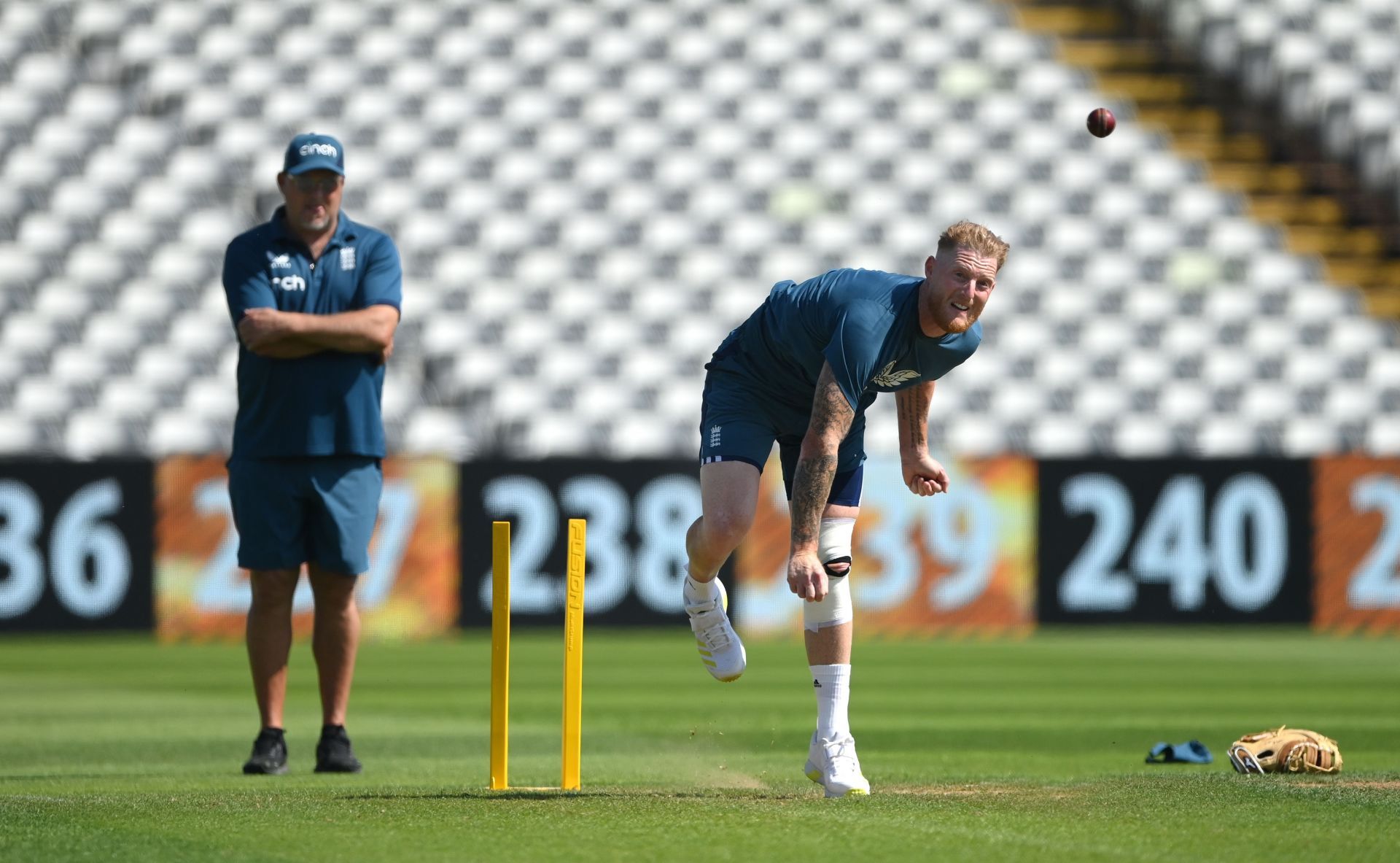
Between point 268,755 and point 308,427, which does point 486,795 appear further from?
point 308,427

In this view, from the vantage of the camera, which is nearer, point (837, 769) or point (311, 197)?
point (837, 769)

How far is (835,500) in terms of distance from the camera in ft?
23.1

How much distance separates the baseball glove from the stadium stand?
1140cm

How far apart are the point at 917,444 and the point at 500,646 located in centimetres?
168

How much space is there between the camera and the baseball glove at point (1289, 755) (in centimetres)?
748

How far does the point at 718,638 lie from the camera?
24.0 ft

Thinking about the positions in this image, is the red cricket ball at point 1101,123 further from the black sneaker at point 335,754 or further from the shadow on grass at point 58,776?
the shadow on grass at point 58,776

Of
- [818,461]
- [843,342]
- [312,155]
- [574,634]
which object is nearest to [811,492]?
[818,461]

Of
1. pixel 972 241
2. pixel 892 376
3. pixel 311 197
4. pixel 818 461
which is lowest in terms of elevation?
pixel 818 461

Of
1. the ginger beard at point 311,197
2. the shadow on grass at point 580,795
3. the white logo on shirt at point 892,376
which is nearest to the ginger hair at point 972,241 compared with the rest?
the white logo on shirt at point 892,376

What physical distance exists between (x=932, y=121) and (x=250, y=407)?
16.3 metres

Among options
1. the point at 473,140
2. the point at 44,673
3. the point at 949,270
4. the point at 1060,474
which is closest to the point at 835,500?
the point at 949,270

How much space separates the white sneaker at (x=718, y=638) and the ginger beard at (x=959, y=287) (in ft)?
4.63

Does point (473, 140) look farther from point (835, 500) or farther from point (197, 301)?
point (835, 500)
